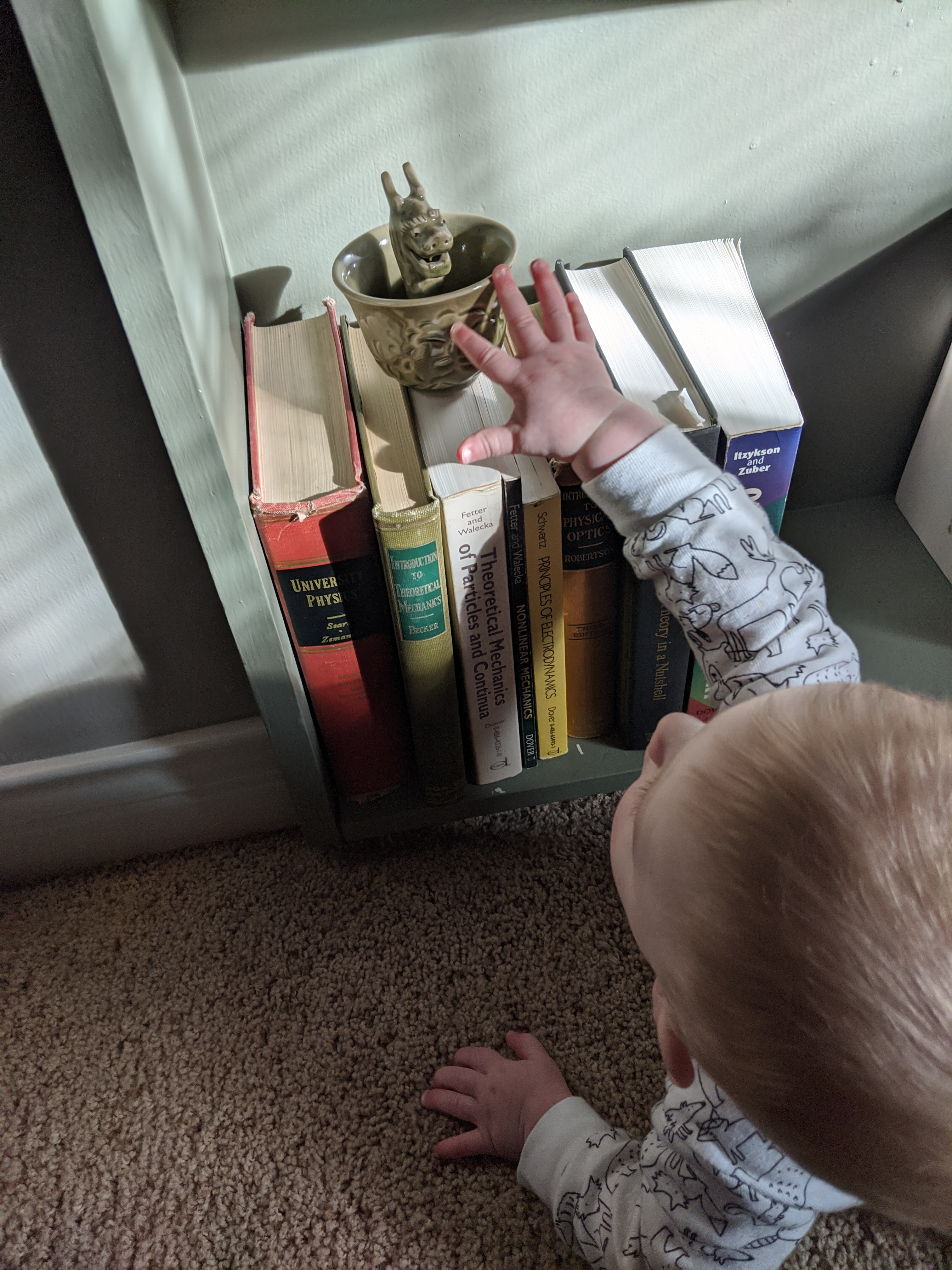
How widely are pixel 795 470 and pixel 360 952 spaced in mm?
731

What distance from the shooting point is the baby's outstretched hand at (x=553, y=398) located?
0.57 meters

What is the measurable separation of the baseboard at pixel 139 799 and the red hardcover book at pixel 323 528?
0.12m

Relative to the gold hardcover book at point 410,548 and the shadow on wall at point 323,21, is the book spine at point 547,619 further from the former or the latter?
the shadow on wall at point 323,21

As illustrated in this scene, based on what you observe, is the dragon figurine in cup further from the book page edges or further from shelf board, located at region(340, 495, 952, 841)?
shelf board, located at region(340, 495, 952, 841)

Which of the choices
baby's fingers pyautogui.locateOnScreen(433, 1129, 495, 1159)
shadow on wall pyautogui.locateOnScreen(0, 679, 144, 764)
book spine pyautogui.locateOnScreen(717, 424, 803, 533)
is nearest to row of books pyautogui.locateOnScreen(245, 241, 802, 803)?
book spine pyautogui.locateOnScreen(717, 424, 803, 533)

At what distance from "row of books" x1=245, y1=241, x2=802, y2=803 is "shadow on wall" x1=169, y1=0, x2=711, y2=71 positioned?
0.18m

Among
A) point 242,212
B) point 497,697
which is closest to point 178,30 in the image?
point 242,212

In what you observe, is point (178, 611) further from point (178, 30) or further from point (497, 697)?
point (178, 30)

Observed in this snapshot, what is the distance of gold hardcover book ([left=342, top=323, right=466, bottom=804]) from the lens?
611mm

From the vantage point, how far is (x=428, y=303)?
550 millimetres

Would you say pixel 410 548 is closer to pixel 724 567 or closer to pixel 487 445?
pixel 487 445

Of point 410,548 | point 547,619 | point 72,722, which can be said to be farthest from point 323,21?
point 72,722

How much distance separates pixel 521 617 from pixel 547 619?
27mm

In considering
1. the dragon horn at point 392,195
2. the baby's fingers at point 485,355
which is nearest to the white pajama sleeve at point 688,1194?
the baby's fingers at point 485,355
